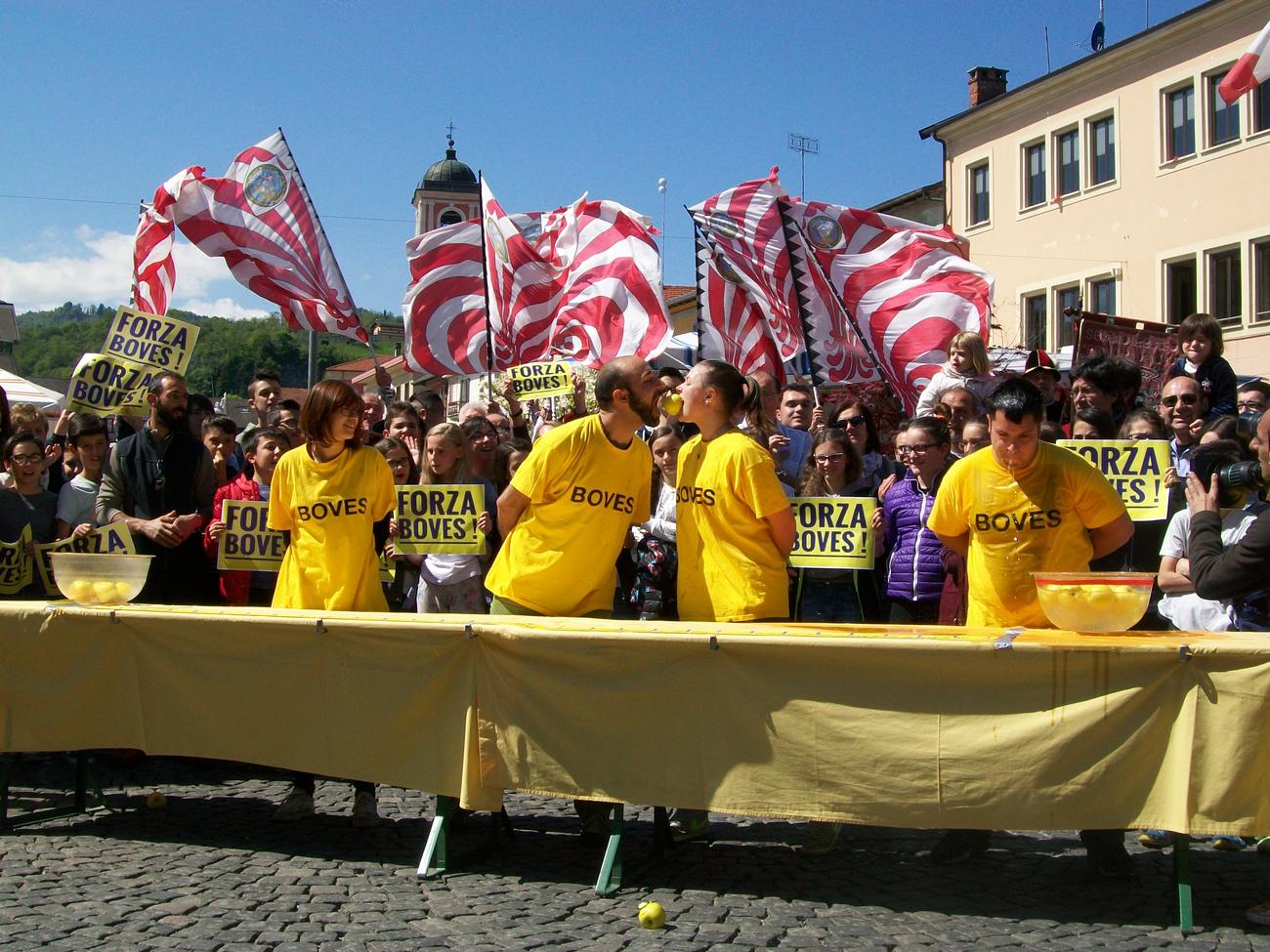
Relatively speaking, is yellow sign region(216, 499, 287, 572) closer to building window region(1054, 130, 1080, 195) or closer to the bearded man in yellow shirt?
the bearded man in yellow shirt

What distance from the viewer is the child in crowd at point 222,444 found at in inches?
319

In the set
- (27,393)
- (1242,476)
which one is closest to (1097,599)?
(1242,476)

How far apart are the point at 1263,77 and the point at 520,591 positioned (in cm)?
553

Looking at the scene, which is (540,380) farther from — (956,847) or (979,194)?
(979,194)

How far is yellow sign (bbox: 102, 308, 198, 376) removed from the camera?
8.45m

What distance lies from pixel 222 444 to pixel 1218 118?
25.1 metres

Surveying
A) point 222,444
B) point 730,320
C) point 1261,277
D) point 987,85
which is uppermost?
point 987,85

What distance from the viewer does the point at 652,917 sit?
429 centimetres

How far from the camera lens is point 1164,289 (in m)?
27.9

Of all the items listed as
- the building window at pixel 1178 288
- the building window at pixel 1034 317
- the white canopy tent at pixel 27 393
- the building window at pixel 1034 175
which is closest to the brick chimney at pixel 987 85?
the building window at pixel 1034 175

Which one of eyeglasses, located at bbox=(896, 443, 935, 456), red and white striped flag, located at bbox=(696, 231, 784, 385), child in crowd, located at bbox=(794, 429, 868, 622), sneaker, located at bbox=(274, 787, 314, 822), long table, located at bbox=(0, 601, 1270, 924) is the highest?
red and white striped flag, located at bbox=(696, 231, 784, 385)

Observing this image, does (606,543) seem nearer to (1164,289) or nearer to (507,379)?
(507,379)

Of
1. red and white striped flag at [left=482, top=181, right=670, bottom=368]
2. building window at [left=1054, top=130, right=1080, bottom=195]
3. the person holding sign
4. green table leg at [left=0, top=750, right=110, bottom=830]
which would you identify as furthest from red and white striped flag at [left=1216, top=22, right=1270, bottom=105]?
building window at [left=1054, top=130, right=1080, bottom=195]

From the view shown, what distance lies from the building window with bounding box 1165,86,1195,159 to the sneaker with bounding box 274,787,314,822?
26779mm
